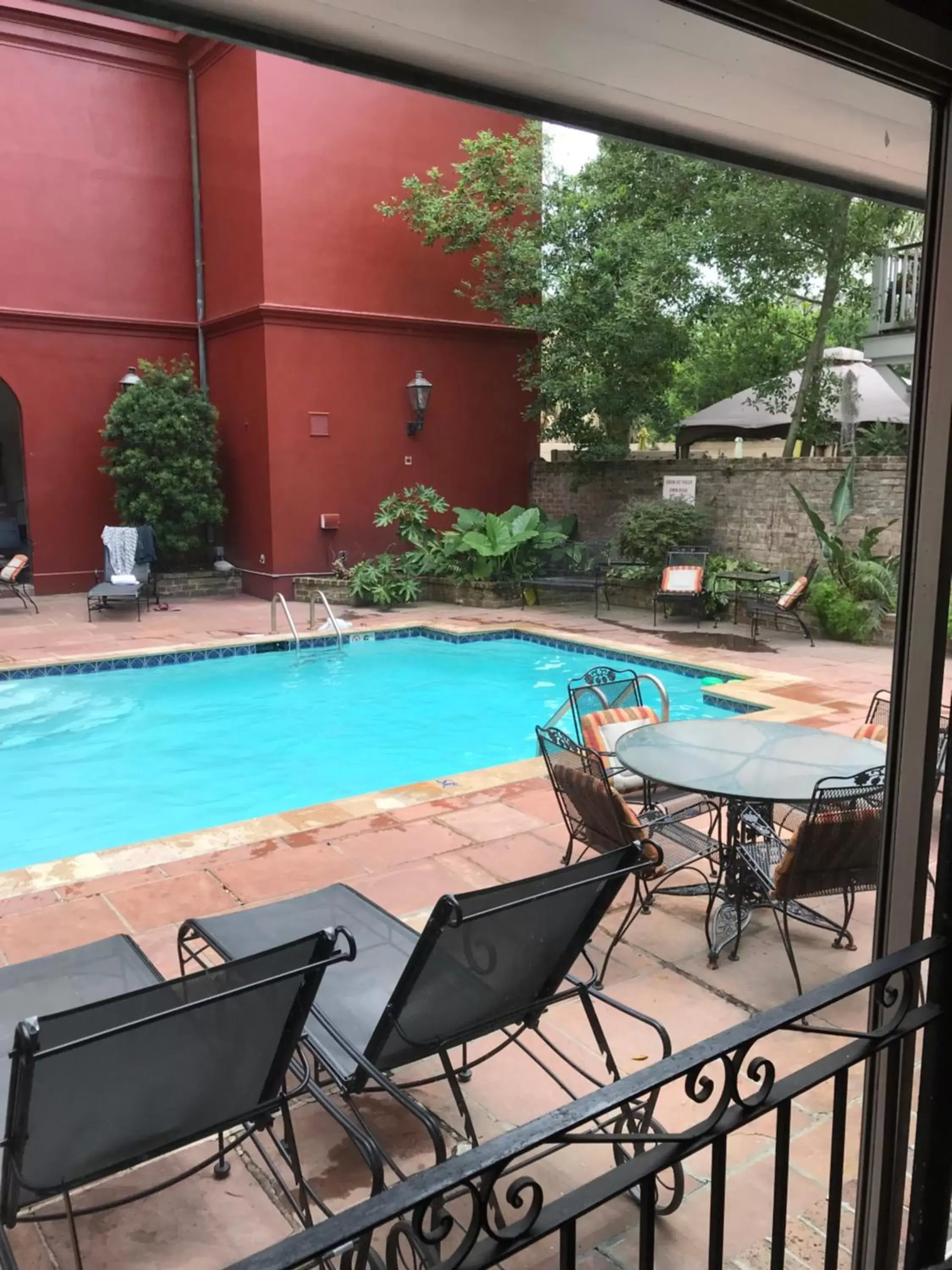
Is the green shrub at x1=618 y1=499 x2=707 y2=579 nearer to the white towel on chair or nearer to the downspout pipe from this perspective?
the white towel on chair

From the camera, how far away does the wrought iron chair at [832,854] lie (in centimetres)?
281

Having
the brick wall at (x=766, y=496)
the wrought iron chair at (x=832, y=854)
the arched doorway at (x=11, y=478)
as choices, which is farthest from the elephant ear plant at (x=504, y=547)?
the wrought iron chair at (x=832, y=854)

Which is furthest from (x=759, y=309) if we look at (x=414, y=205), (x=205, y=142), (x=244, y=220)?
(x=205, y=142)

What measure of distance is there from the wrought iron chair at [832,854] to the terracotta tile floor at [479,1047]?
173 mm

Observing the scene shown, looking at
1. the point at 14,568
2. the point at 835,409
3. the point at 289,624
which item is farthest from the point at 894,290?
the point at 14,568

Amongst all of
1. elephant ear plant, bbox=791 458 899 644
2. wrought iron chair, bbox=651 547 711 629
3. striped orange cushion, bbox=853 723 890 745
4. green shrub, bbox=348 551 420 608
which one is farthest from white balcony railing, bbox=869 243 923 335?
striped orange cushion, bbox=853 723 890 745

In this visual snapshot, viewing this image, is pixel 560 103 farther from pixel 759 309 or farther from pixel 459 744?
pixel 759 309

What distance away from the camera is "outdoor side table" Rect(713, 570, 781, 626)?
385 inches

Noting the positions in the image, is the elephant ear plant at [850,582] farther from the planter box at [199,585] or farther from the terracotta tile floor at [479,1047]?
the planter box at [199,585]

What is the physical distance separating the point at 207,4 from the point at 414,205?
10986 mm

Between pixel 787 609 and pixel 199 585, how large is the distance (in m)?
7.21

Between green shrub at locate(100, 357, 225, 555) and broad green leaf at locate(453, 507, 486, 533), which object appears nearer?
green shrub at locate(100, 357, 225, 555)

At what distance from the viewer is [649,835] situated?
3256mm

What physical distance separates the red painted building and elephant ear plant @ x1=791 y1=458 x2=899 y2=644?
18.2 ft
